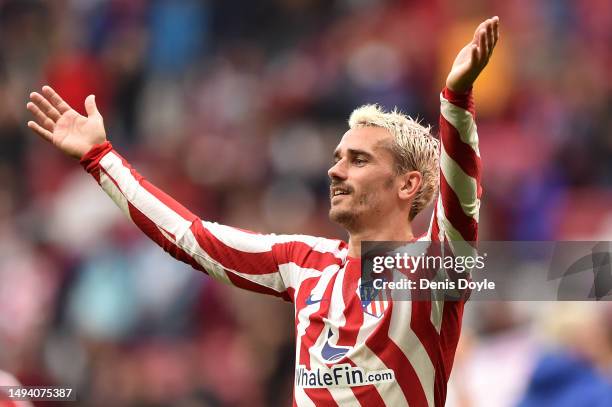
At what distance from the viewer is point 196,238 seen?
522 cm

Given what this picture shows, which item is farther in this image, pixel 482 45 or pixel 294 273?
pixel 294 273

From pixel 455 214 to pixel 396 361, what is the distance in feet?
1.93

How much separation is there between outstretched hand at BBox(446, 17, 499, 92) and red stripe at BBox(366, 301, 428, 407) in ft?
2.92

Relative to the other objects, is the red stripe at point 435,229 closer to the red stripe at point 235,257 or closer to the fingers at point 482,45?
the fingers at point 482,45

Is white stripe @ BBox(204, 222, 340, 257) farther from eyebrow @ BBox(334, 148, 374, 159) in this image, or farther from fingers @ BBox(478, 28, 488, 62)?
fingers @ BBox(478, 28, 488, 62)

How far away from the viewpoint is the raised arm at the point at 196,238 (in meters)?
5.17

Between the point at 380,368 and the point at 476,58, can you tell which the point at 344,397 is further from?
the point at 476,58

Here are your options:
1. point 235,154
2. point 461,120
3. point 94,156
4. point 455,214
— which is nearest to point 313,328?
point 455,214

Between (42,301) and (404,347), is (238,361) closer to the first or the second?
(42,301)

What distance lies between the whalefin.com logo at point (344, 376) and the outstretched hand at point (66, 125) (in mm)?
1324

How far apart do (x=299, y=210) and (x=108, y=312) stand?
1.73m

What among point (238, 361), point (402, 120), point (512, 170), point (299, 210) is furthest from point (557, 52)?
point (402, 120)

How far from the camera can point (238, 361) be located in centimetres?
960

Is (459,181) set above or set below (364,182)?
below
